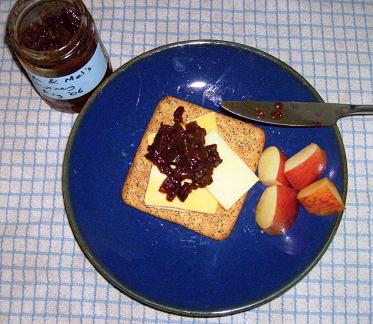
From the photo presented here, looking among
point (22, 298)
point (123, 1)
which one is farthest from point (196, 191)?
point (123, 1)

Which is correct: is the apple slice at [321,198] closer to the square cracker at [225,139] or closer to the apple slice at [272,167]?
the apple slice at [272,167]

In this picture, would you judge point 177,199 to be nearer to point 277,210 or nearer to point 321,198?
point 277,210

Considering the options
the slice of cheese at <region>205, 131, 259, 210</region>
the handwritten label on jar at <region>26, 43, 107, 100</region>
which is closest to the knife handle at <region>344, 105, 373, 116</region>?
the slice of cheese at <region>205, 131, 259, 210</region>

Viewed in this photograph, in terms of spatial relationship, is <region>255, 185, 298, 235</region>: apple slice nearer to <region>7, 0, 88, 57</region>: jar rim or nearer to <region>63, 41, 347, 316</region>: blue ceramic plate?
<region>63, 41, 347, 316</region>: blue ceramic plate

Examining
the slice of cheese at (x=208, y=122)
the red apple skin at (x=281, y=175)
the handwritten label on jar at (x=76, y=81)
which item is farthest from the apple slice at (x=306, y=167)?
the handwritten label on jar at (x=76, y=81)

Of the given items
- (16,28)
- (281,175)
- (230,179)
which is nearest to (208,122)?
(230,179)

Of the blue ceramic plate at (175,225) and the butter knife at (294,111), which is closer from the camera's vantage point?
the blue ceramic plate at (175,225)
